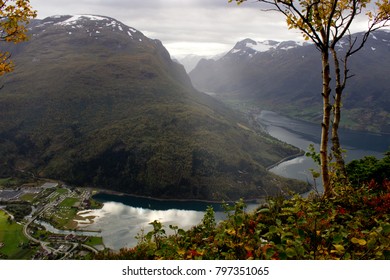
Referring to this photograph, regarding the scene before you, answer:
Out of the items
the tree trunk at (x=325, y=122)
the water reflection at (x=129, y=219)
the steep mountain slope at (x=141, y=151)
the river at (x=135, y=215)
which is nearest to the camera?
the tree trunk at (x=325, y=122)

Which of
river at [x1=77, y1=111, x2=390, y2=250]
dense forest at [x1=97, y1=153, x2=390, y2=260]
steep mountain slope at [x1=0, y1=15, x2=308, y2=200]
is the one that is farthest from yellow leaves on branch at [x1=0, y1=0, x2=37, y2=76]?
steep mountain slope at [x1=0, y1=15, x2=308, y2=200]

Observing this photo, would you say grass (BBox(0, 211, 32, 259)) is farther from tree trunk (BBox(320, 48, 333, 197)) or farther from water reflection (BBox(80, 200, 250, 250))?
tree trunk (BBox(320, 48, 333, 197))

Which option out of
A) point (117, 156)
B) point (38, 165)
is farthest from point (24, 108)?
point (117, 156)

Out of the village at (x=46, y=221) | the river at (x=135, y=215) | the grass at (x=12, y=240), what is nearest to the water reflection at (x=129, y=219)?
the river at (x=135, y=215)

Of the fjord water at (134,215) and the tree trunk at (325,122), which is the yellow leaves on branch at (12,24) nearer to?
the tree trunk at (325,122)

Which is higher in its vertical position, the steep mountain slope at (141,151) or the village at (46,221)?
the steep mountain slope at (141,151)

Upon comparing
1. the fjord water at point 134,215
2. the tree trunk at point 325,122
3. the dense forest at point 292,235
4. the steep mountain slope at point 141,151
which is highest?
the tree trunk at point 325,122

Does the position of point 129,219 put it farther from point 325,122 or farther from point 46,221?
point 325,122
